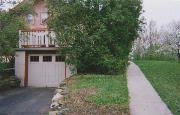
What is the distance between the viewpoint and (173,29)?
68.8 m

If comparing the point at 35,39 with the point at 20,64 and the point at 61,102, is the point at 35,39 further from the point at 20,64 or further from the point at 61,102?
the point at 61,102

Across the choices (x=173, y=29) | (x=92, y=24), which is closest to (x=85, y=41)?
(x=92, y=24)

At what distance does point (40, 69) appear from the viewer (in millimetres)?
28719

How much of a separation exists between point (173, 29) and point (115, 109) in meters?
57.9

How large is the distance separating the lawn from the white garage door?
9.92m

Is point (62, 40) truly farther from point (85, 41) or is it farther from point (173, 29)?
point (173, 29)

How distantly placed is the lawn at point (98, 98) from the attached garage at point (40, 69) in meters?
9.92

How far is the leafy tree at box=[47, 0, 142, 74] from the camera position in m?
24.3

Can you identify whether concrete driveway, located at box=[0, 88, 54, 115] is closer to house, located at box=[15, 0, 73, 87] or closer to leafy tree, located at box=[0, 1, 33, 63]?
house, located at box=[15, 0, 73, 87]

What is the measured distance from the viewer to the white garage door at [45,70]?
28406 mm

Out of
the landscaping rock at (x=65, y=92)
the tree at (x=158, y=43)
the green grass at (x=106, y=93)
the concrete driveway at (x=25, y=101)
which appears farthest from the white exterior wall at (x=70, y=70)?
the tree at (x=158, y=43)

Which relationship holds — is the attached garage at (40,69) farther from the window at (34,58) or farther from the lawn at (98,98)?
the lawn at (98,98)

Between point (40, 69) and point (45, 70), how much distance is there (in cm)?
33

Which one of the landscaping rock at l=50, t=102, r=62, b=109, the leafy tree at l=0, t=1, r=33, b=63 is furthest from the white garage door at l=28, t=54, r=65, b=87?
the landscaping rock at l=50, t=102, r=62, b=109
